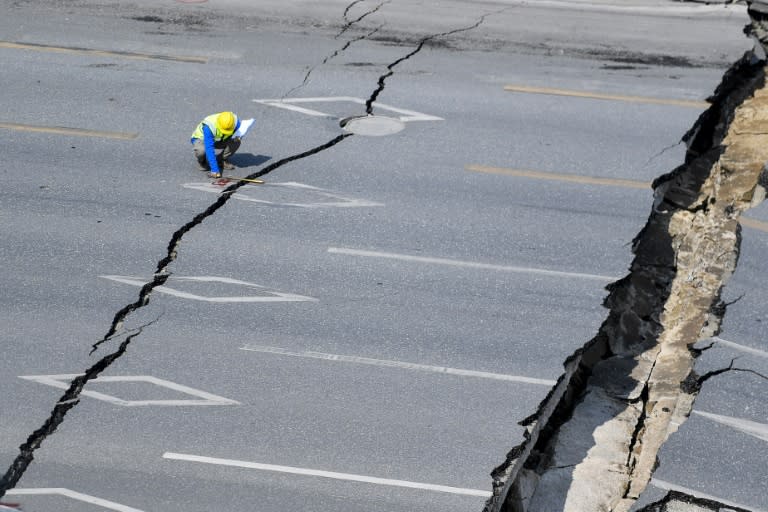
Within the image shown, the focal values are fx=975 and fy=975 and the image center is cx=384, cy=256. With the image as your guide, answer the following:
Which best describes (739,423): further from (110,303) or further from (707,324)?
(110,303)

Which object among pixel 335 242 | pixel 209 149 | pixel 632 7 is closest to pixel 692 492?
pixel 335 242

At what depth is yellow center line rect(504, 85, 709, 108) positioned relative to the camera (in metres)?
15.2

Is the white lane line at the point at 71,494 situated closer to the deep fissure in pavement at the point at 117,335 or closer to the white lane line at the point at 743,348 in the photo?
the deep fissure in pavement at the point at 117,335

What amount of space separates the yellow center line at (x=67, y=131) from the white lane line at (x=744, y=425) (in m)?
8.95

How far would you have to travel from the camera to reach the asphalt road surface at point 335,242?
9.02 metres

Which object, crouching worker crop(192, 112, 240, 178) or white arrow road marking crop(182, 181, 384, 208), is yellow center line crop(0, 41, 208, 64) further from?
white arrow road marking crop(182, 181, 384, 208)

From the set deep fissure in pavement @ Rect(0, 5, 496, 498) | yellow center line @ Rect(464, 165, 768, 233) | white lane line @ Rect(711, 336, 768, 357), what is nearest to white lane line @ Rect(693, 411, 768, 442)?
white lane line @ Rect(711, 336, 768, 357)

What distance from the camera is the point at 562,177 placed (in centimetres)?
1346

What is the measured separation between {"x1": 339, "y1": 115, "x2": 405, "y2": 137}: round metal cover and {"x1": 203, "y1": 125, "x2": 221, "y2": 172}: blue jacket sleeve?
2355 millimetres

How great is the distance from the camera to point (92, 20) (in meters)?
17.8

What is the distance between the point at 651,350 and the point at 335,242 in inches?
157

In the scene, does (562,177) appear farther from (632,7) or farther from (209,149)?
(632,7)

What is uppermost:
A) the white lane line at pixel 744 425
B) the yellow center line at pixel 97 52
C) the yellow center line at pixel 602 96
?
the yellow center line at pixel 97 52

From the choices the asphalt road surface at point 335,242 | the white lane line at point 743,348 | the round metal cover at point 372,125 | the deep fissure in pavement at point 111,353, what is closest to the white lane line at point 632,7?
the asphalt road surface at point 335,242
